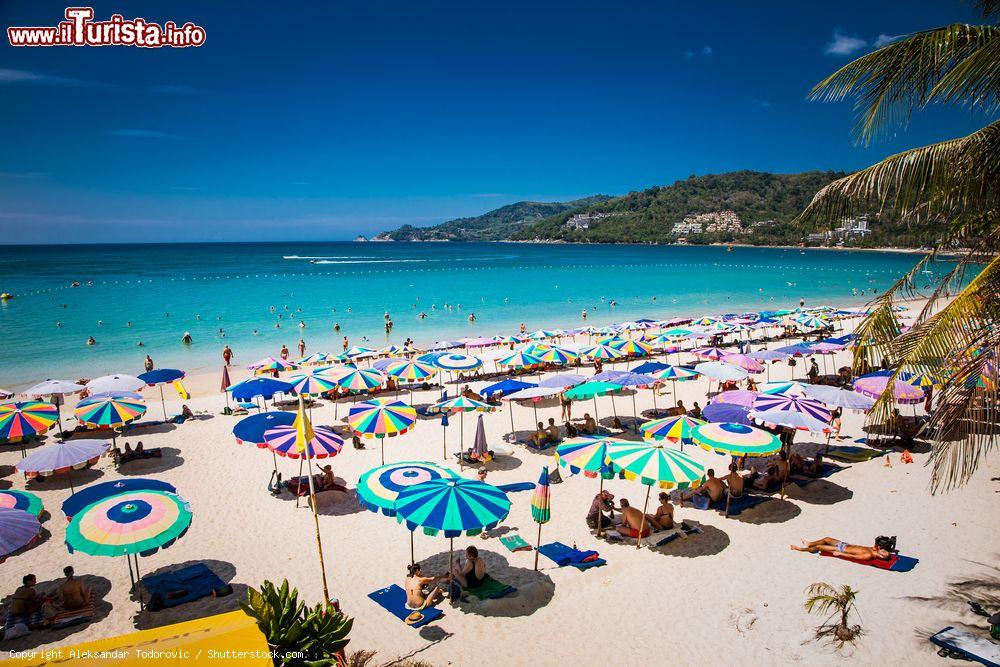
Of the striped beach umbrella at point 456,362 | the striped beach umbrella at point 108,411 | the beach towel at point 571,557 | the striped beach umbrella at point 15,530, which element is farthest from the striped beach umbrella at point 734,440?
the striped beach umbrella at point 108,411

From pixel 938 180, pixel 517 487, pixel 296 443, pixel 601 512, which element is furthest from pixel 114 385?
pixel 938 180

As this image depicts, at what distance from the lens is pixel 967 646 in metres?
5.89

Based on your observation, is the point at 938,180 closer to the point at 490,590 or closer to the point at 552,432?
the point at 490,590

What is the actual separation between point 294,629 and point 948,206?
26.4 ft

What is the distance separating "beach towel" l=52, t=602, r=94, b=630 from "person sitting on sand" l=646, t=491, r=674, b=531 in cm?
804

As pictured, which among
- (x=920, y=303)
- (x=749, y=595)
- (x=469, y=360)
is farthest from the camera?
(x=920, y=303)

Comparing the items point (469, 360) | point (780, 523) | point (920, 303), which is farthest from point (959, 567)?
point (920, 303)

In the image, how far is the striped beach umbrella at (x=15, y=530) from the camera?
644cm

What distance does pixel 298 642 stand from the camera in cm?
507

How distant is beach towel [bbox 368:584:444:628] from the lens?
6.88 metres

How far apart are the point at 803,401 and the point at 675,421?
2514 millimetres

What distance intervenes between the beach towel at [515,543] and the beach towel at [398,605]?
1.91 metres

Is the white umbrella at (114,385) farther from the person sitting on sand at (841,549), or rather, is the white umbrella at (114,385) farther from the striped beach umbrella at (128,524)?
the person sitting on sand at (841,549)

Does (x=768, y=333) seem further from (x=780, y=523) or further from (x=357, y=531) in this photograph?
(x=357, y=531)
